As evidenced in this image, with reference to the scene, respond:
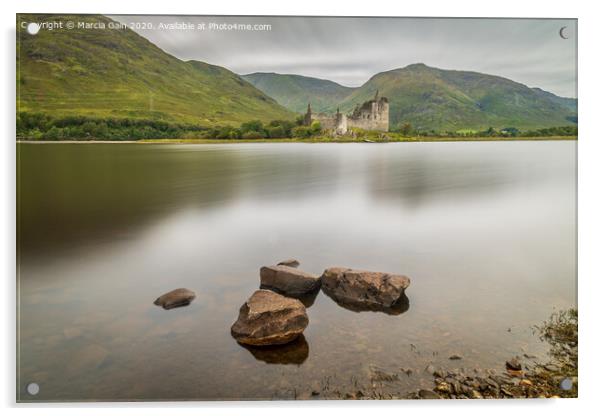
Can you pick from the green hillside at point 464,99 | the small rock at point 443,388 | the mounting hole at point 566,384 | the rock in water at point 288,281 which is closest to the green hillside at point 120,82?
the green hillside at point 464,99

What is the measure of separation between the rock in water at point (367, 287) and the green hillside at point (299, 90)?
393 cm

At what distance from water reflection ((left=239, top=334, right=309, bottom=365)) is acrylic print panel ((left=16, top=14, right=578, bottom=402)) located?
3cm

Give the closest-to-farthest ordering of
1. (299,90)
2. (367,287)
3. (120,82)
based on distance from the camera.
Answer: (367,287) → (120,82) → (299,90)

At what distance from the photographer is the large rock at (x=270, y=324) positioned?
5.22 metres

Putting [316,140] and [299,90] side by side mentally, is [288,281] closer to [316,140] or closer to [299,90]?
[299,90]

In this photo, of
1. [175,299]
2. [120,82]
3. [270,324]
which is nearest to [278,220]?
Answer: [175,299]

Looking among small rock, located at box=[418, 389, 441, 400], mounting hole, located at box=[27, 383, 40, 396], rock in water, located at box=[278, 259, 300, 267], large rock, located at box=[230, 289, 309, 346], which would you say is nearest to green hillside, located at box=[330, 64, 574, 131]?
rock in water, located at box=[278, 259, 300, 267]

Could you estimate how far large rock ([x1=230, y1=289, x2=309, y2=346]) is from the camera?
5223mm

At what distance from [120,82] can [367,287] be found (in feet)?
19.6

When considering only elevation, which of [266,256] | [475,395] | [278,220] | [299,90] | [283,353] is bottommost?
[475,395]

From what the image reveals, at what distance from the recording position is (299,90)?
385 inches

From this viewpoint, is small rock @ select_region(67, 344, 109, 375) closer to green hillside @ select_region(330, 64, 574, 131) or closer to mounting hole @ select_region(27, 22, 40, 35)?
mounting hole @ select_region(27, 22, 40, 35)

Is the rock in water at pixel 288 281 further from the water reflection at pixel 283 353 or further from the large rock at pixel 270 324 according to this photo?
the water reflection at pixel 283 353

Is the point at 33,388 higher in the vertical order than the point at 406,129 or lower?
lower
